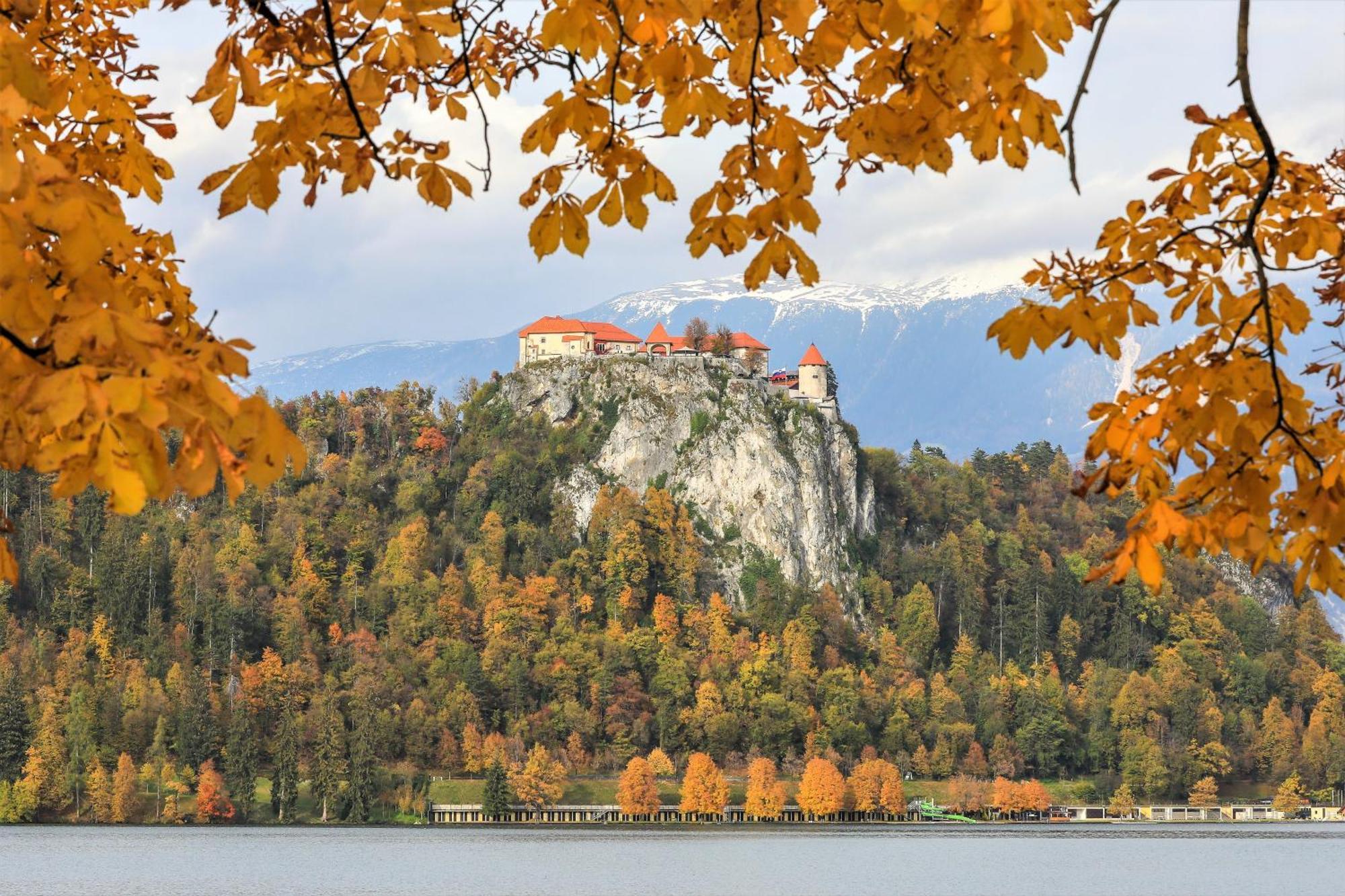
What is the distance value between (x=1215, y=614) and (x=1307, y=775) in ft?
49.4

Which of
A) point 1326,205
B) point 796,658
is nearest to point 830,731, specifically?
point 796,658

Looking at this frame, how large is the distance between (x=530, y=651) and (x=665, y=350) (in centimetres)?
2272

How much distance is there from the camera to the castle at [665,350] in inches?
4373

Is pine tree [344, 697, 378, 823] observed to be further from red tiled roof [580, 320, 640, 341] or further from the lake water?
red tiled roof [580, 320, 640, 341]

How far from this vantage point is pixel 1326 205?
5.21m

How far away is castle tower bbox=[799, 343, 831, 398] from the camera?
113688mm

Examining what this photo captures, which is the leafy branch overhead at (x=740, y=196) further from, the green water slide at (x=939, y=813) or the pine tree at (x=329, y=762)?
the green water slide at (x=939, y=813)

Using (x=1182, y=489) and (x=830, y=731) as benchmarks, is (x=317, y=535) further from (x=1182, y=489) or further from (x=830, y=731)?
(x=1182, y=489)

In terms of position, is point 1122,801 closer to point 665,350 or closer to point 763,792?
point 763,792

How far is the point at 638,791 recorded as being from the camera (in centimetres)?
9194

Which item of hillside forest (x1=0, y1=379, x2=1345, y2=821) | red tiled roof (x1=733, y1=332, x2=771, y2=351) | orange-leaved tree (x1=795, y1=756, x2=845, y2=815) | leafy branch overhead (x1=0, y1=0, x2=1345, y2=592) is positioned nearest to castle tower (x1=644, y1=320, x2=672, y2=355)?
red tiled roof (x1=733, y1=332, x2=771, y2=351)

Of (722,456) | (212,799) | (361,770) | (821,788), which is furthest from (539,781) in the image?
(722,456)

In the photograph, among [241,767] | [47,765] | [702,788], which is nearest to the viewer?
[47,765]

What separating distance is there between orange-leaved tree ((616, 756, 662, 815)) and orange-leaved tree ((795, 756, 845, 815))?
28.3ft
